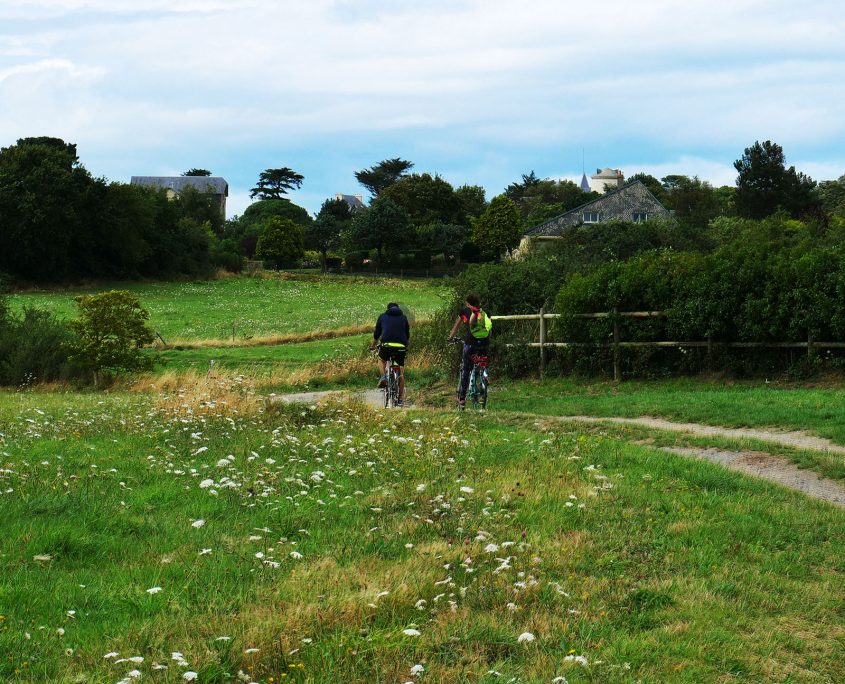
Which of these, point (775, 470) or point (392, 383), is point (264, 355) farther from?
point (775, 470)

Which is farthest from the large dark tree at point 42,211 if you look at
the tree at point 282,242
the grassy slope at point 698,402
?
the grassy slope at point 698,402

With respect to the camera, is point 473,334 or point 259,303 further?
point 259,303

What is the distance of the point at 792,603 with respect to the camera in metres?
6.16

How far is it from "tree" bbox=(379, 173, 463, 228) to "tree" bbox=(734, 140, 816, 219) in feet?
109

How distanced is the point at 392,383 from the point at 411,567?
473 inches

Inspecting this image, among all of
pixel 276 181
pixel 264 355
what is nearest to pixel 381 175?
pixel 276 181

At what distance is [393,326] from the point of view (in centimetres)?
1798

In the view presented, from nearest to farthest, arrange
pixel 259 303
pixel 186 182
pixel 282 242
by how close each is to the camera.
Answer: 1. pixel 259 303
2. pixel 282 242
3. pixel 186 182

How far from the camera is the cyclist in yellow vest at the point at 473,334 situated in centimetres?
1759

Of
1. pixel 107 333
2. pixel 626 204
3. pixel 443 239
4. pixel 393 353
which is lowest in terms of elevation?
pixel 107 333

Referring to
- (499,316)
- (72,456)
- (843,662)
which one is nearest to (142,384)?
(499,316)

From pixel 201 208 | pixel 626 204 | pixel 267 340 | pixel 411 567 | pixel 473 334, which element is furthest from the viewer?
pixel 201 208

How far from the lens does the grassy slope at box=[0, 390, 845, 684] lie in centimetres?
499

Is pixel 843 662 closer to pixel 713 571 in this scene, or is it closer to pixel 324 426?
pixel 713 571
